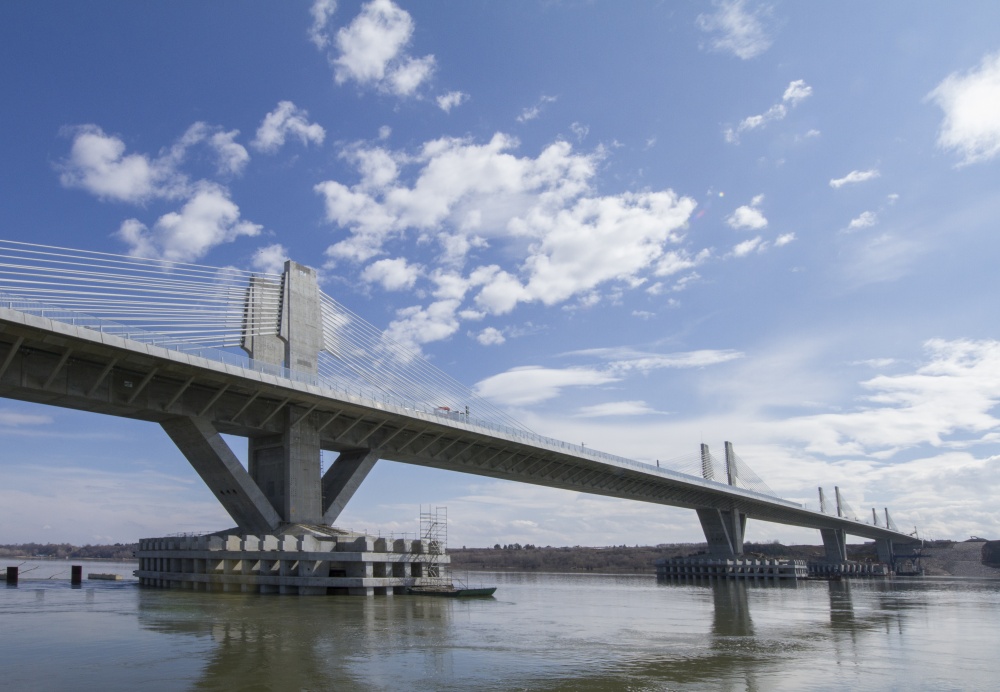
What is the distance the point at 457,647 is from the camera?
20109mm

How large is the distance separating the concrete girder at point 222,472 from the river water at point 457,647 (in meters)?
6.75

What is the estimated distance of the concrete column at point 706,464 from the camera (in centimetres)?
9962

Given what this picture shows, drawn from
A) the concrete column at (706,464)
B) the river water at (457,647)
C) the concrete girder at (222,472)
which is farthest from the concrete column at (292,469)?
the concrete column at (706,464)

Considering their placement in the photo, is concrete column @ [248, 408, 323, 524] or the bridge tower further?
concrete column @ [248, 408, 323, 524]

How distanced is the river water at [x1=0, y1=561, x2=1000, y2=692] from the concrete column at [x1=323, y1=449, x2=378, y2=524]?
12008 millimetres

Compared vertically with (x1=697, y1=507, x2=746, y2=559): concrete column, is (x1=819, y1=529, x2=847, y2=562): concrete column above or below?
below

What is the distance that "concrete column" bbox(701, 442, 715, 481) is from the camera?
99.6 meters

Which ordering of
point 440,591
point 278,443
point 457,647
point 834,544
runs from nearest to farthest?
point 457,647 < point 440,591 < point 278,443 < point 834,544

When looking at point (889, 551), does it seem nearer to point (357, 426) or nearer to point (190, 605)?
point (357, 426)

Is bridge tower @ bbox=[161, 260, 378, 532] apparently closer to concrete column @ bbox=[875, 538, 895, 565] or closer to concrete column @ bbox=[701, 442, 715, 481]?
concrete column @ bbox=[701, 442, 715, 481]

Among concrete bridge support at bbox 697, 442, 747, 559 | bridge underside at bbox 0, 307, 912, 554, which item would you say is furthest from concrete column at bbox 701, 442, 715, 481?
bridge underside at bbox 0, 307, 912, 554

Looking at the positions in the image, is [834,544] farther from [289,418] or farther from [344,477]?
[289,418]

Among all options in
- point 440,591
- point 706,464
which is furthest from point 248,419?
point 706,464

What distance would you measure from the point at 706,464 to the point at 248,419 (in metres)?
71.7
